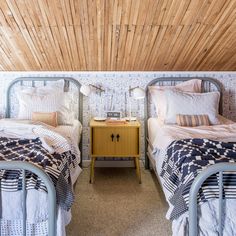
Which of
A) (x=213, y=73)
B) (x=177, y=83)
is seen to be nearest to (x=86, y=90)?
(x=177, y=83)

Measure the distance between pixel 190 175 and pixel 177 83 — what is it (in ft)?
6.64

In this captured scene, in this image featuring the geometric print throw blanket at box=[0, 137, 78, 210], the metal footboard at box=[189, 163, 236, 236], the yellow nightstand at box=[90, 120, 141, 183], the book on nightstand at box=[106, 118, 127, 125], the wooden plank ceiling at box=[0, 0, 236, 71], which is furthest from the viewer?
the book on nightstand at box=[106, 118, 127, 125]

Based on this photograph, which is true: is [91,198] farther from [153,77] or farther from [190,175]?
[153,77]

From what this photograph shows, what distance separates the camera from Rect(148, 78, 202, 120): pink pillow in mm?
3043

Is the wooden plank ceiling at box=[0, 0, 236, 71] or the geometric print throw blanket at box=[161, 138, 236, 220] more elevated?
the wooden plank ceiling at box=[0, 0, 236, 71]

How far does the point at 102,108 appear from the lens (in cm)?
333

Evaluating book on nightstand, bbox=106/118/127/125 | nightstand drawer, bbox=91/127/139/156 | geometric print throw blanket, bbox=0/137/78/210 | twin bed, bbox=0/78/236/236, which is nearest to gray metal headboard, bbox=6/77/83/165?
twin bed, bbox=0/78/236/236

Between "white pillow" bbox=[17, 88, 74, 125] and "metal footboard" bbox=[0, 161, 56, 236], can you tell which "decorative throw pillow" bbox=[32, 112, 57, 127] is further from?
"metal footboard" bbox=[0, 161, 56, 236]

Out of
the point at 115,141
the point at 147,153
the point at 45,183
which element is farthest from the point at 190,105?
the point at 45,183

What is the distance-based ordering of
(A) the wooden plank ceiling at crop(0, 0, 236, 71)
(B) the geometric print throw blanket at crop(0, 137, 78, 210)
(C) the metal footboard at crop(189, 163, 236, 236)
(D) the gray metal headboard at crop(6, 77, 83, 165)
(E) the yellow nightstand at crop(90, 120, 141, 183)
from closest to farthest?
(C) the metal footboard at crop(189, 163, 236, 236), (B) the geometric print throw blanket at crop(0, 137, 78, 210), (A) the wooden plank ceiling at crop(0, 0, 236, 71), (E) the yellow nightstand at crop(90, 120, 141, 183), (D) the gray metal headboard at crop(6, 77, 83, 165)

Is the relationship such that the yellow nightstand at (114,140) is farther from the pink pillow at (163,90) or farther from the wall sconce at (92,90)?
the pink pillow at (163,90)

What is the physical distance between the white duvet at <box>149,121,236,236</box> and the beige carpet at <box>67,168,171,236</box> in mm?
333

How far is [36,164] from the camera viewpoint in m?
1.52

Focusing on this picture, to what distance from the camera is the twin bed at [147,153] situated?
1307mm
